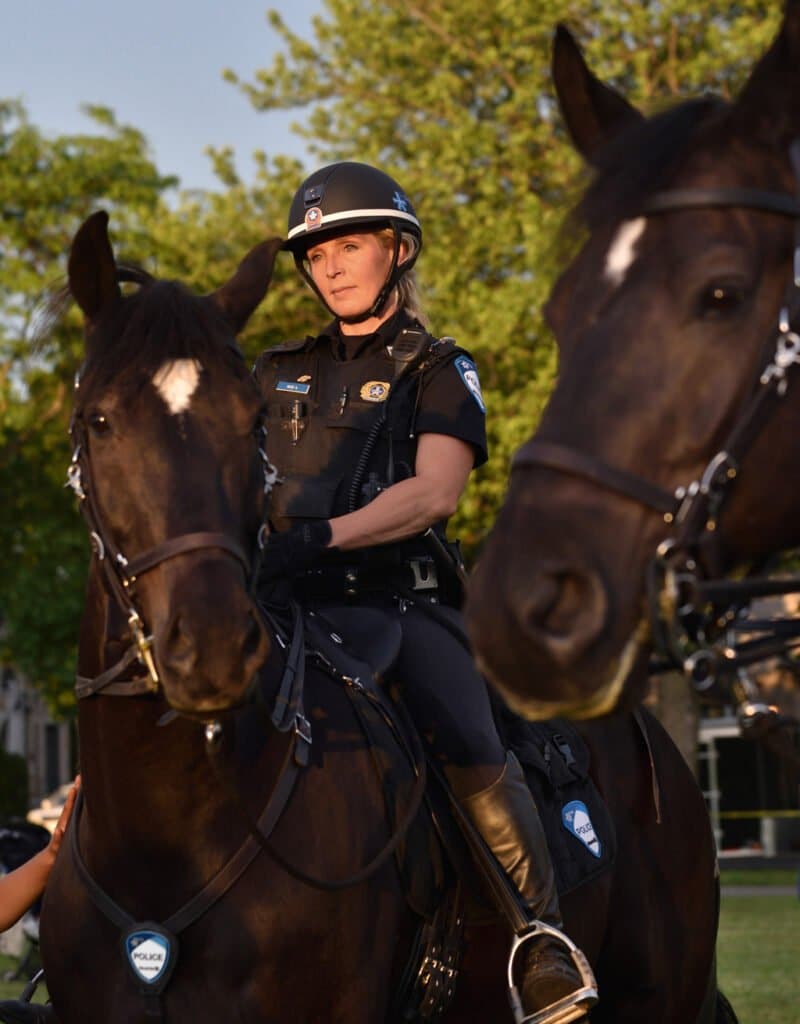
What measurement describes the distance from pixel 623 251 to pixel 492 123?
28.2 m

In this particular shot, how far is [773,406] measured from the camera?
11.9 ft

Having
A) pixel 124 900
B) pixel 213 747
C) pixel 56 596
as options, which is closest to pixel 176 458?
pixel 213 747

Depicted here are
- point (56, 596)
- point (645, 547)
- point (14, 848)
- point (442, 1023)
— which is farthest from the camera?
point (56, 596)

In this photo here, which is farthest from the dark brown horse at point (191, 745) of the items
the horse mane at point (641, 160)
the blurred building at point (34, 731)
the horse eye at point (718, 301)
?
the blurred building at point (34, 731)

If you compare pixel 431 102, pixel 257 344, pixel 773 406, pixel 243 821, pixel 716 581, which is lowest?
pixel 243 821

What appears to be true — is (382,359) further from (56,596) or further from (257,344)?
(56,596)

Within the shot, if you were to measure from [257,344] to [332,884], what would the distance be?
2699cm

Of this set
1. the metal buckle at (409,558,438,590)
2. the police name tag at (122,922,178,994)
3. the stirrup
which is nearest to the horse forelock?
the metal buckle at (409,558,438,590)

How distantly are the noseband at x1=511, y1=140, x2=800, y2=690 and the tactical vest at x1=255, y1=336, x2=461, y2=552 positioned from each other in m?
2.82

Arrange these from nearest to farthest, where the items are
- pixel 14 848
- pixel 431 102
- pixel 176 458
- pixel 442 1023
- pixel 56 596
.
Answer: pixel 176 458
pixel 442 1023
pixel 14 848
pixel 431 102
pixel 56 596

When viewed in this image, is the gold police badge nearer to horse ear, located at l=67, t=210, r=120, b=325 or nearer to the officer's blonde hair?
the officer's blonde hair

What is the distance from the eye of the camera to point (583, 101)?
4426 mm

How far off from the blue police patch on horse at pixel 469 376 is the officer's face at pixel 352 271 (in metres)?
0.45

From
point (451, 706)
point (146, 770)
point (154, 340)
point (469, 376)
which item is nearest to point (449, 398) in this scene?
point (469, 376)
